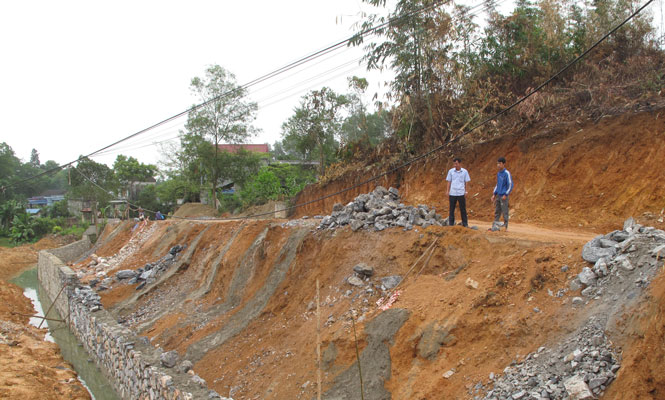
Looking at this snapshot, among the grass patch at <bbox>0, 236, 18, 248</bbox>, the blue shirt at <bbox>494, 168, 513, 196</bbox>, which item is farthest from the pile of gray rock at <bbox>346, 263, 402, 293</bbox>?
the grass patch at <bbox>0, 236, 18, 248</bbox>

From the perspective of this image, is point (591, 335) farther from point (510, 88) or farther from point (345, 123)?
point (345, 123)

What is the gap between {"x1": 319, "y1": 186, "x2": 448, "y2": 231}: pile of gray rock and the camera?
348 inches

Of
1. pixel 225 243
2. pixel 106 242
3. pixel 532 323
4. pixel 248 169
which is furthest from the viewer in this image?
pixel 248 169

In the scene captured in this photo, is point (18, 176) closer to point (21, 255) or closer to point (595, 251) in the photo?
point (21, 255)

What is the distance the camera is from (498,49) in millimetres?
13961

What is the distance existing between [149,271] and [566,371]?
1656 cm

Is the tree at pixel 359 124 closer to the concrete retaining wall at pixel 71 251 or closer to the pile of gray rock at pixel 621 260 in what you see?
the pile of gray rock at pixel 621 260

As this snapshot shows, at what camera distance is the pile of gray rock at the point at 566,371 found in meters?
3.71

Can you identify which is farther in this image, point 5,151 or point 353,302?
point 5,151

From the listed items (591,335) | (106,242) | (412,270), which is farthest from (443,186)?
(106,242)

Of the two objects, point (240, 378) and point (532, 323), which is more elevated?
point (532, 323)

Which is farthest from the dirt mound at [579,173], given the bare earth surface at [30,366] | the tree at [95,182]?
the tree at [95,182]

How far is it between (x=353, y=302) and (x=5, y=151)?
64.4 metres

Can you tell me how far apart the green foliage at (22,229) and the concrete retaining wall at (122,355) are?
95.9 feet
